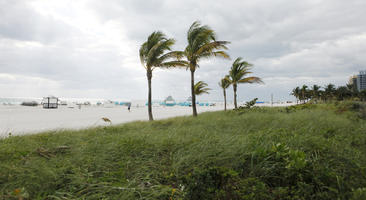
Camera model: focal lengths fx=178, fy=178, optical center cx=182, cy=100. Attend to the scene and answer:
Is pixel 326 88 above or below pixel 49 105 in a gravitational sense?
above

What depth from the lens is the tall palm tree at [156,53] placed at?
12.1 meters

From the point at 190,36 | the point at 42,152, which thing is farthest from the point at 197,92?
the point at 42,152

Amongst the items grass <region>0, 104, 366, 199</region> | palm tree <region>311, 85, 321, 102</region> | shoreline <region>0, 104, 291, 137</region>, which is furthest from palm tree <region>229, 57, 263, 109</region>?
palm tree <region>311, 85, 321, 102</region>

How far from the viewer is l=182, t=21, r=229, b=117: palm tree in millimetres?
13109

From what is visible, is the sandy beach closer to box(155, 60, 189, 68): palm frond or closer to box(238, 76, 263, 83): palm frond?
box(155, 60, 189, 68): palm frond

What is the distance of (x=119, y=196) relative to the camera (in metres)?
2.12

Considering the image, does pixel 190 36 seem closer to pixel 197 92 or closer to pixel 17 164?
pixel 197 92

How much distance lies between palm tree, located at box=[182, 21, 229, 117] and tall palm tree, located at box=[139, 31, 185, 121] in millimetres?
1179

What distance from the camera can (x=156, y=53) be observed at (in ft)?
40.0

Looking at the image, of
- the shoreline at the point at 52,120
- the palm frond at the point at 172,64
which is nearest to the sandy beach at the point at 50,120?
the shoreline at the point at 52,120

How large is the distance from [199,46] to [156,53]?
3.69 metres

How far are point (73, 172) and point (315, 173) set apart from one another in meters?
3.50

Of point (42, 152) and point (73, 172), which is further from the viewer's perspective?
point (42, 152)

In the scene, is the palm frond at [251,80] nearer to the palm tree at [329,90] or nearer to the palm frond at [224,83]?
the palm frond at [224,83]
